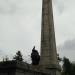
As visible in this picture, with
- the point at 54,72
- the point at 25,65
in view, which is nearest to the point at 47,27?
the point at 54,72

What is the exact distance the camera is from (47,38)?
17109 mm

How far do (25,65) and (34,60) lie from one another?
4946 millimetres

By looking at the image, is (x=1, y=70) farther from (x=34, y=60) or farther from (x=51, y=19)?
(x=51, y=19)

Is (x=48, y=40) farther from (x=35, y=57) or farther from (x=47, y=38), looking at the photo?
A: (x=35, y=57)

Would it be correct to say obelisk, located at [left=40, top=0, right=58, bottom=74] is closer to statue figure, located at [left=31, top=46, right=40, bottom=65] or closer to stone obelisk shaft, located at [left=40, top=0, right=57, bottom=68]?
stone obelisk shaft, located at [left=40, top=0, right=57, bottom=68]

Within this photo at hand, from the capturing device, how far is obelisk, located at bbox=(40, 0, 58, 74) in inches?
655

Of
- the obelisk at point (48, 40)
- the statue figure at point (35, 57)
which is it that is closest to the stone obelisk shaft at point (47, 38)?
the obelisk at point (48, 40)

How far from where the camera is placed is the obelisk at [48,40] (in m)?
16.6

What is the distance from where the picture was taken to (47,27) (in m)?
17.4

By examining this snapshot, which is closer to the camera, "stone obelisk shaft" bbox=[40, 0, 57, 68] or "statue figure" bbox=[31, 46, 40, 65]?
"statue figure" bbox=[31, 46, 40, 65]

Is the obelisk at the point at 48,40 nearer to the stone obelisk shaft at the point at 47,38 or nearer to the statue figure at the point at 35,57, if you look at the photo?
the stone obelisk shaft at the point at 47,38

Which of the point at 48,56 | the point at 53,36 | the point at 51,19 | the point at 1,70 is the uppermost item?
the point at 51,19

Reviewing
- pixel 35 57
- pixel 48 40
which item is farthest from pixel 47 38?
pixel 35 57

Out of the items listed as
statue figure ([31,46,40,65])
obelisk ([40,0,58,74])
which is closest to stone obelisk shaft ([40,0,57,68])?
obelisk ([40,0,58,74])
